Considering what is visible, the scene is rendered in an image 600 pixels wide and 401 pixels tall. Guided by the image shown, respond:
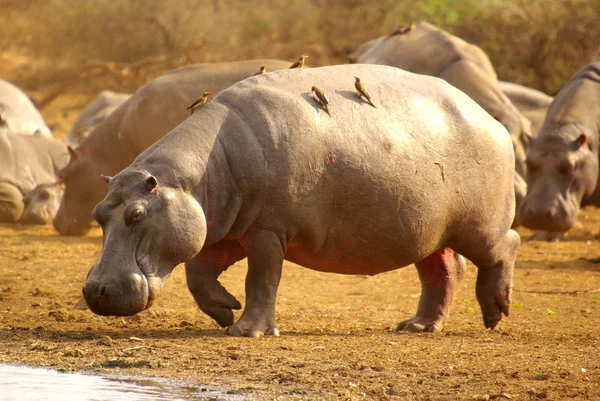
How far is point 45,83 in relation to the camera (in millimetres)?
23547

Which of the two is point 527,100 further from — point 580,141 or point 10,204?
point 10,204

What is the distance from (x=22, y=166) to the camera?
45.1 ft

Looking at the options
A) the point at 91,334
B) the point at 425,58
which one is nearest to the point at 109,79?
the point at 425,58

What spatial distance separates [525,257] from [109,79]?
1304 centimetres

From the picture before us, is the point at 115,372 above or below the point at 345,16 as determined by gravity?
above

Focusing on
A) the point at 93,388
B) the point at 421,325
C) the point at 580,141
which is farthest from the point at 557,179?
the point at 93,388

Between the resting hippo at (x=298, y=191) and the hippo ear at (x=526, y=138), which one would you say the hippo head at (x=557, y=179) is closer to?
the hippo ear at (x=526, y=138)

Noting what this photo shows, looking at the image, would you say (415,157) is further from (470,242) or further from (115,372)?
(115,372)

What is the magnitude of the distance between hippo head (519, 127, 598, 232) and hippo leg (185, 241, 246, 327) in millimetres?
5313

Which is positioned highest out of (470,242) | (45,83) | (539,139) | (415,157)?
(415,157)

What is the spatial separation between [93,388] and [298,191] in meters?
1.55

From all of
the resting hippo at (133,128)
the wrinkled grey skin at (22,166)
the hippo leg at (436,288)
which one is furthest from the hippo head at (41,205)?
the hippo leg at (436,288)

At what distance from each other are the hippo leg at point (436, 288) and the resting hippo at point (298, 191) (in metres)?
0.07

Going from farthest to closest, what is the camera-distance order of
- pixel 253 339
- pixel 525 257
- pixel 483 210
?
1. pixel 525 257
2. pixel 483 210
3. pixel 253 339
